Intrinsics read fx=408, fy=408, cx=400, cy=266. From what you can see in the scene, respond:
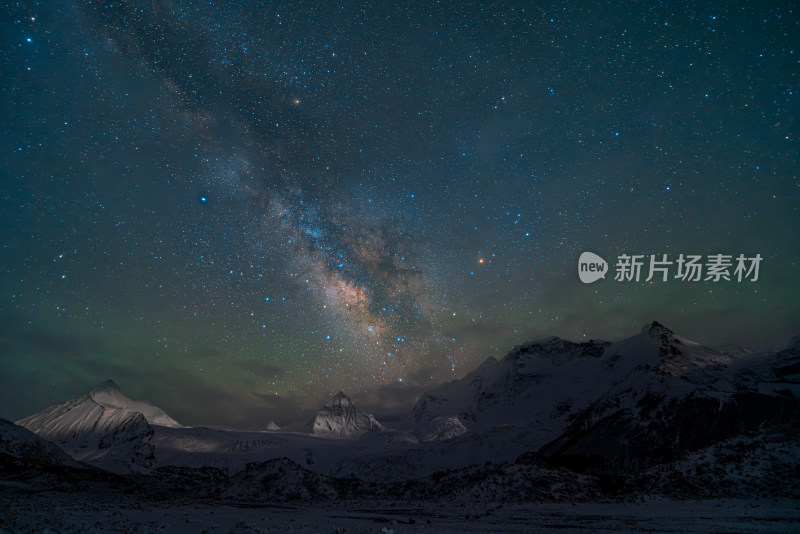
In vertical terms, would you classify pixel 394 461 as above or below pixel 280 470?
below

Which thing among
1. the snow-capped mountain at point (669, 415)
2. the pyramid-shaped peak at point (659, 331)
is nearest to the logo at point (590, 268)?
the snow-capped mountain at point (669, 415)

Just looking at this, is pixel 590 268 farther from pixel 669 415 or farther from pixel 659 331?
pixel 659 331

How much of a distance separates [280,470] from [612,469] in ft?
300

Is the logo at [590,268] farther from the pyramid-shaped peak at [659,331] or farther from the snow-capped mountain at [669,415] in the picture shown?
the pyramid-shaped peak at [659,331]

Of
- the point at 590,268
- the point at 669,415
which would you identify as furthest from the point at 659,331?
the point at 590,268

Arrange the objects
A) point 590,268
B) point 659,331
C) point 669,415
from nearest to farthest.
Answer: point 590,268 < point 669,415 < point 659,331

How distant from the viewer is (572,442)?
144625 mm

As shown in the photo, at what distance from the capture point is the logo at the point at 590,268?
4912cm

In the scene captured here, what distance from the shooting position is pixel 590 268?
4978 centimetres

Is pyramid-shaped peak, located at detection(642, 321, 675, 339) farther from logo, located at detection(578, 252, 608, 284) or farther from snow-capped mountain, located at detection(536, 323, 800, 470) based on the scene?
logo, located at detection(578, 252, 608, 284)


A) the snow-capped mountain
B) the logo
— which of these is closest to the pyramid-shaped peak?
the snow-capped mountain

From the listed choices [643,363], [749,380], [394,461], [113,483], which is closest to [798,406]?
[749,380]

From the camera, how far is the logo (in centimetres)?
4912

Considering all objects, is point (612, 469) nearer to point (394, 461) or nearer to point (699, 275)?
point (699, 275)
